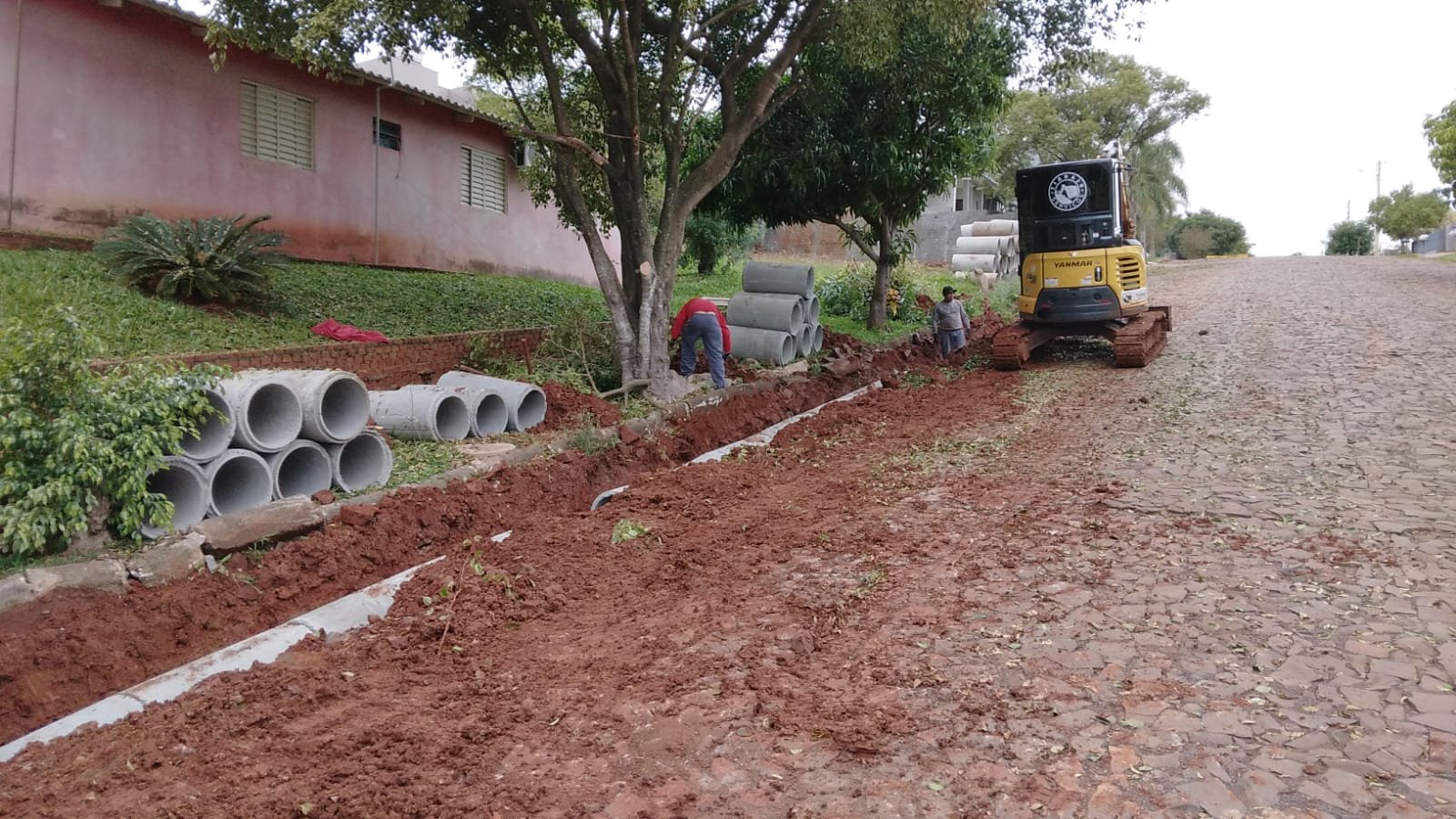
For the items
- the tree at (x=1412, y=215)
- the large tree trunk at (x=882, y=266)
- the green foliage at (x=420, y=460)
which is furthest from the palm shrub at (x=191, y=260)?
the tree at (x=1412, y=215)

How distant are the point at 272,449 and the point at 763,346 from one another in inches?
321

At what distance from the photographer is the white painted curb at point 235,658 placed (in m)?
4.48

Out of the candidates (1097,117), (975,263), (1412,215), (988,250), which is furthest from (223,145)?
(1412,215)

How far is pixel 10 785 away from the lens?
3945mm

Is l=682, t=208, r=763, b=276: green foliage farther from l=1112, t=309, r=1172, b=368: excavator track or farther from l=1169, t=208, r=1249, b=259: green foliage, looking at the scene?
l=1169, t=208, r=1249, b=259: green foliage

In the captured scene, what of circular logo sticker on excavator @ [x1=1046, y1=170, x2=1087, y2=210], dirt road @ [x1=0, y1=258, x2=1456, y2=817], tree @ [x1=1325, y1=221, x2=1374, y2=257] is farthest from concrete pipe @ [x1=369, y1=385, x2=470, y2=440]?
tree @ [x1=1325, y1=221, x2=1374, y2=257]

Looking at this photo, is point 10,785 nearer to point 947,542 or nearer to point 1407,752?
point 947,542

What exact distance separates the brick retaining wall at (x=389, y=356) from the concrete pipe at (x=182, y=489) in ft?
4.98

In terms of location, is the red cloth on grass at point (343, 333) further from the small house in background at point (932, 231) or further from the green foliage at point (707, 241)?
the small house in background at point (932, 231)

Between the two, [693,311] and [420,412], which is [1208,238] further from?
[420,412]

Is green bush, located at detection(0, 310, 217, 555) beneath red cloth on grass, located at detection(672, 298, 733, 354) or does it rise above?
beneath

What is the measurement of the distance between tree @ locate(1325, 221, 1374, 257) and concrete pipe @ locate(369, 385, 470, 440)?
72742 mm

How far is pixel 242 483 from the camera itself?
256 inches

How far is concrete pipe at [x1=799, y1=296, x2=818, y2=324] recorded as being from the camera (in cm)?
1472
